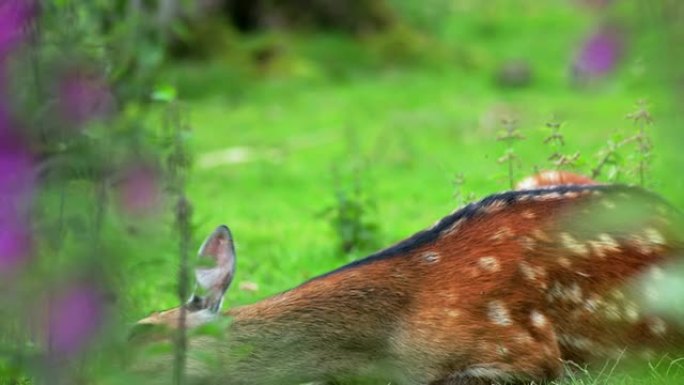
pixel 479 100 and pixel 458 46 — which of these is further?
pixel 458 46

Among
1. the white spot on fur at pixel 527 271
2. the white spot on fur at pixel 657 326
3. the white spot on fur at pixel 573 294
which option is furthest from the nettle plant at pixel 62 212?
the white spot on fur at pixel 657 326

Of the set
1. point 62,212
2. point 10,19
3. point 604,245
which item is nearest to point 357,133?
point 604,245

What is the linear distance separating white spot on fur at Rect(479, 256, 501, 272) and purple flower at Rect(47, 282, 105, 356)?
199 centimetres

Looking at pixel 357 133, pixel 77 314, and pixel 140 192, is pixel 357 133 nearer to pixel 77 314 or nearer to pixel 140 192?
pixel 140 192

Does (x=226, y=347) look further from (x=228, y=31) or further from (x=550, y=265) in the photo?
(x=228, y=31)

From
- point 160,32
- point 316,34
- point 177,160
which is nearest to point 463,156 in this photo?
point 160,32

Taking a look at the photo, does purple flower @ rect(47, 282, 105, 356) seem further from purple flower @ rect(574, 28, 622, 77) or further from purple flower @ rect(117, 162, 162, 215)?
purple flower @ rect(574, 28, 622, 77)

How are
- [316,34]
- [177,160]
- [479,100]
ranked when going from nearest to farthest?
[177,160], [479,100], [316,34]

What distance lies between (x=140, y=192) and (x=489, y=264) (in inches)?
73.1

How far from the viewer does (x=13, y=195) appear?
11.2 ft

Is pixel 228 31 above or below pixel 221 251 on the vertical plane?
below

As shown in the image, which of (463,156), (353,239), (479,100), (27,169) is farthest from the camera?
(479,100)

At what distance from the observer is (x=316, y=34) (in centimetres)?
2153

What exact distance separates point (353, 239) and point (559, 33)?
1637 centimetres
